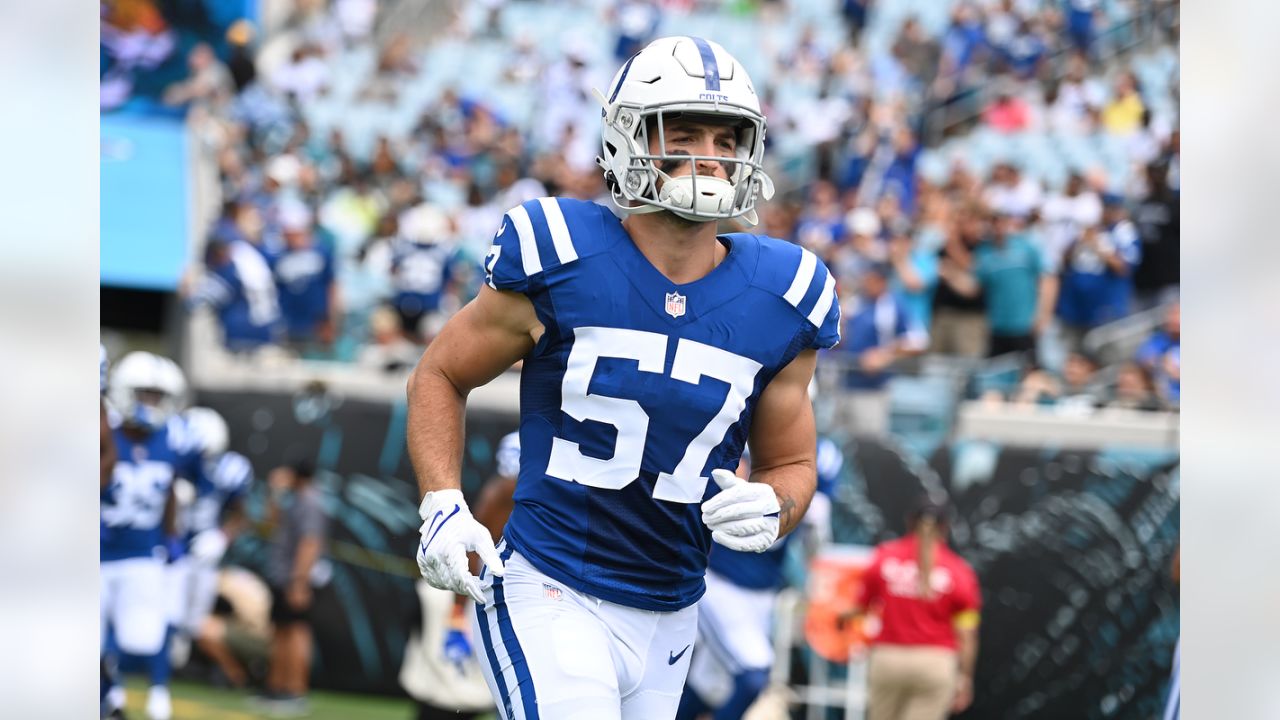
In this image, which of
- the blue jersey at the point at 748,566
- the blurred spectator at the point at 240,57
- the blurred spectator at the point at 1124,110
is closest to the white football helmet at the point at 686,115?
the blue jersey at the point at 748,566

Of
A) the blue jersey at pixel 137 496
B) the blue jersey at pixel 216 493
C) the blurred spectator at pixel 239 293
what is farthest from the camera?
the blurred spectator at pixel 239 293

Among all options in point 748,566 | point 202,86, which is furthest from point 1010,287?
point 202,86

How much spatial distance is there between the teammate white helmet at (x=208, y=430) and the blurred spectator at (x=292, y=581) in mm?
491

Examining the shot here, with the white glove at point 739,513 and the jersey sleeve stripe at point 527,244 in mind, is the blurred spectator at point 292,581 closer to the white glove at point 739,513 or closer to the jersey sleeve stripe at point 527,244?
the jersey sleeve stripe at point 527,244

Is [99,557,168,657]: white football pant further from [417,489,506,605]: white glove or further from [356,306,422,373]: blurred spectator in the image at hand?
[417,489,506,605]: white glove

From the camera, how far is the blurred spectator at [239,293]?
39.4 feet

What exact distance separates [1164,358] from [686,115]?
7.57 m

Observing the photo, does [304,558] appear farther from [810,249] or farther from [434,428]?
[434,428]

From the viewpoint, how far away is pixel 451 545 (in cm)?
331

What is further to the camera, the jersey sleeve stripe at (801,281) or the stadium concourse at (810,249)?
the stadium concourse at (810,249)

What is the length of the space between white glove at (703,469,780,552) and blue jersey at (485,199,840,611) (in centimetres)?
18

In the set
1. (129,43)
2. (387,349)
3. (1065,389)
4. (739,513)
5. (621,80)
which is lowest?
(739,513)
